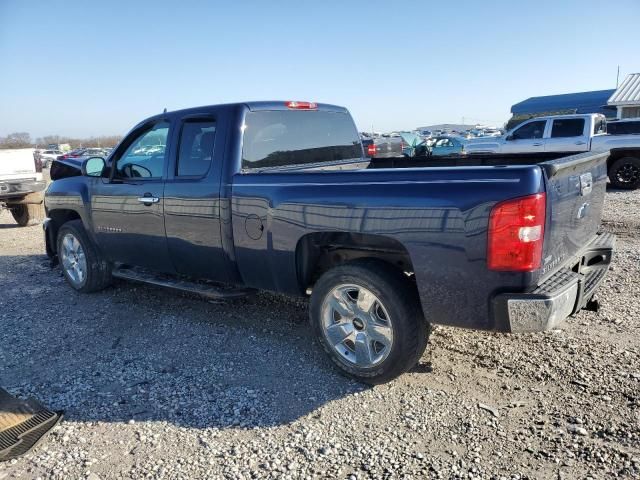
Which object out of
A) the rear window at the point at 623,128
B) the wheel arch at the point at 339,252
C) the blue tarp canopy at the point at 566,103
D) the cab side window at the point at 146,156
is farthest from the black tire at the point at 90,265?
the blue tarp canopy at the point at 566,103

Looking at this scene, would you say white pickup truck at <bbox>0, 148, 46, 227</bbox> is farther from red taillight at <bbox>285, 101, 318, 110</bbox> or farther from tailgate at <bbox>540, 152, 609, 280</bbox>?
tailgate at <bbox>540, 152, 609, 280</bbox>

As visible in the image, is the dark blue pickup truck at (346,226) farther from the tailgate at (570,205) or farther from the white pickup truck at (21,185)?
the white pickup truck at (21,185)

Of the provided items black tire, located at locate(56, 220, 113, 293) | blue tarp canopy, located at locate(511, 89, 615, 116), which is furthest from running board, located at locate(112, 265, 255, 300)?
blue tarp canopy, located at locate(511, 89, 615, 116)

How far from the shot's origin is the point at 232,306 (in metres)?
5.30

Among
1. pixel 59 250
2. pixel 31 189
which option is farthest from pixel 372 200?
pixel 31 189

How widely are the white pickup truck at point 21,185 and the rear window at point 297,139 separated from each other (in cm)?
819

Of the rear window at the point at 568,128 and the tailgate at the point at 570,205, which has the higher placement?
the rear window at the point at 568,128

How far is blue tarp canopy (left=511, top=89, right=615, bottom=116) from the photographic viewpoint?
4406 centimetres

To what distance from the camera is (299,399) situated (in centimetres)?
351

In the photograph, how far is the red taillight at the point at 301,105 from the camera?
4.73 m

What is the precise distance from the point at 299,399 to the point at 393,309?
0.88 metres

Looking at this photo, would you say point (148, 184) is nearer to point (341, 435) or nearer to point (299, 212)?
point (299, 212)

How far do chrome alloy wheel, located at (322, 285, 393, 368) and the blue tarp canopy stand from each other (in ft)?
144

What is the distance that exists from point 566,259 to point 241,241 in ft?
7.63
